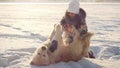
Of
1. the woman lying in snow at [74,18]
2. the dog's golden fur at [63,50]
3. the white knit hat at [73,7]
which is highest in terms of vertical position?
the white knit hat at [73,7]

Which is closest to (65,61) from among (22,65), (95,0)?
(22,65)

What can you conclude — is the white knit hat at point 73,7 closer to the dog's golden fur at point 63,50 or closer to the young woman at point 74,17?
the young woman at point 74,17

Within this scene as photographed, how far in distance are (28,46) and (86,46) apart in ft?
5.00

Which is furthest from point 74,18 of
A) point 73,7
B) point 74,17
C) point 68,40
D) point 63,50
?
point 63,50

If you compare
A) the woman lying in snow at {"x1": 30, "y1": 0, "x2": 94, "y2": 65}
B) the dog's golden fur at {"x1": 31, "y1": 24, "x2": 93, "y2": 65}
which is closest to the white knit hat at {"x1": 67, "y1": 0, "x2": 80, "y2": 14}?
the woman lying in snow at {"x1": 30, "y1": 0, "x2": 94, "y2": 65}

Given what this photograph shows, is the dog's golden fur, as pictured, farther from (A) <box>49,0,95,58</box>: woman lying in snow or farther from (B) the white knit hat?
(B) the white knit hat

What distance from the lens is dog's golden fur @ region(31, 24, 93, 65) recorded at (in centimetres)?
456

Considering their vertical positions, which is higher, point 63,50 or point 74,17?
point 74,17

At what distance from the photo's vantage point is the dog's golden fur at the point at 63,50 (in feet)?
15.0

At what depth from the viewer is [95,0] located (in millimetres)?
27516

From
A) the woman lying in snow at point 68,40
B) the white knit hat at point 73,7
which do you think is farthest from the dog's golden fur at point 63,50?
the white knit hat at point 73,7

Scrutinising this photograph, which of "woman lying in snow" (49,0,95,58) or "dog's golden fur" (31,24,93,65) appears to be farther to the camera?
"woman lying in snow" (49,0,95,58)

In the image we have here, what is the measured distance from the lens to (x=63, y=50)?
15.5 feet

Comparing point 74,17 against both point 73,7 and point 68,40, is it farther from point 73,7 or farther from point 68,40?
point 68,40
